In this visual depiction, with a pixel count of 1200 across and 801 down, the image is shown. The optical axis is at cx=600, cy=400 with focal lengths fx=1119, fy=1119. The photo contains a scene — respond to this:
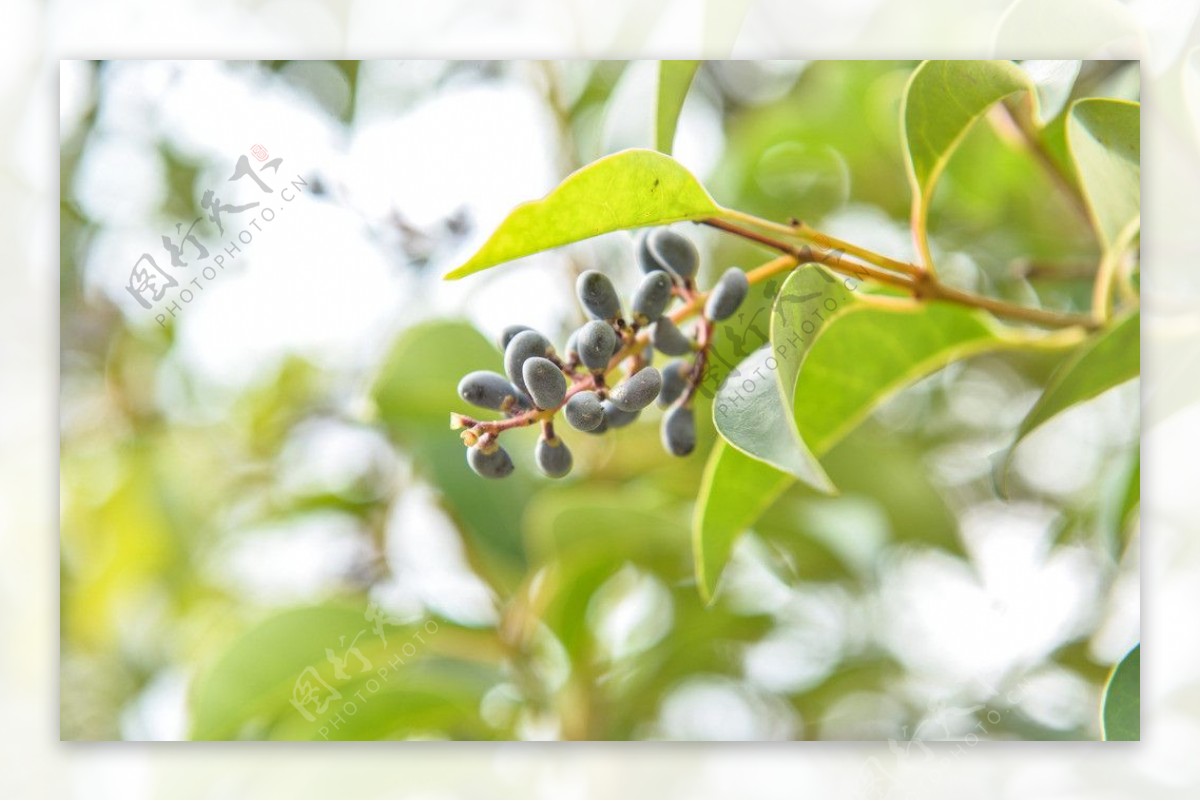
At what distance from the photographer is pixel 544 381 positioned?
71cm

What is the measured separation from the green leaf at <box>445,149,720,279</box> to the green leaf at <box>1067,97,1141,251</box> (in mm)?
414

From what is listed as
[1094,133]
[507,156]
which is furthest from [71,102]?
[1094,133]

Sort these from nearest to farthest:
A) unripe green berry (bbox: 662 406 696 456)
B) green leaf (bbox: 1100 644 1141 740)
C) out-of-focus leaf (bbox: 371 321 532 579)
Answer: unripe green berry (bbox: 662 406 696 456), green leaf (bbox: 1100 644 1141 740), out-of-focus leaf (bbox: 371 321 532 579)

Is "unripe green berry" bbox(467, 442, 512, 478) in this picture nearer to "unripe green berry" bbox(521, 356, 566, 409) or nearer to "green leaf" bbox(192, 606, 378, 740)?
"unripe green berry" bbox(521, 356, 566, 409)

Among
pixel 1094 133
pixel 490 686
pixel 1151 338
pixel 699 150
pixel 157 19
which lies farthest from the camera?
pixel 699 150

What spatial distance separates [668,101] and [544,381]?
0.37m

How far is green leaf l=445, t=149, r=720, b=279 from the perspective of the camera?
714 millimetres

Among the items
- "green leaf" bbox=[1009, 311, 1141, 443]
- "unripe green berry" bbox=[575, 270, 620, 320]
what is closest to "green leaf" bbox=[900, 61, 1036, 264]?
"green leaf" bbox=[1009, 311, 1141, 443]

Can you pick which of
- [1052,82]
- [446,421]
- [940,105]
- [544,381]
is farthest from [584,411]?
[446,421]

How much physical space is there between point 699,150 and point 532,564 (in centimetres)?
66

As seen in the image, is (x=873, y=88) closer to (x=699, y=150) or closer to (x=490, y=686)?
(x=699, y=150)

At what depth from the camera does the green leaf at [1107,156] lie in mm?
986

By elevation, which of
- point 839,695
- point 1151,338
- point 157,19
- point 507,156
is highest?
point 157,19

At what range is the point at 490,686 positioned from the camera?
5.06ft
